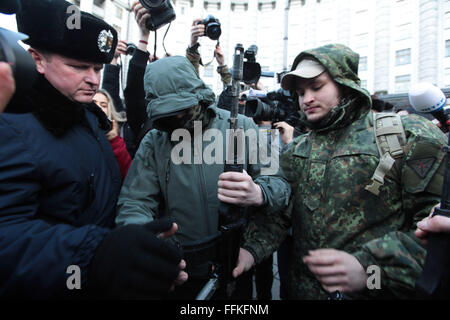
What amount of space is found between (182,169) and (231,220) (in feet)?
1.61

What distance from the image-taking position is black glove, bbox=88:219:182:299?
77cm

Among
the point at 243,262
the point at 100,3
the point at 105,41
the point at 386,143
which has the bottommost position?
the point at 243,262

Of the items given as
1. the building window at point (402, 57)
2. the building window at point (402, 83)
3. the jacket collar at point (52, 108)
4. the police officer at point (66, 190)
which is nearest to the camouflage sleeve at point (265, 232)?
the police officer at point (66, 190)

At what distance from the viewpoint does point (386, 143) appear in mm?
1341

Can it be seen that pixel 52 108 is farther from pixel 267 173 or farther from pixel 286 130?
pixel 286 130

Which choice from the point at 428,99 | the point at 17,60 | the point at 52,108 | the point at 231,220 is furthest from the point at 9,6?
the point at 428,99

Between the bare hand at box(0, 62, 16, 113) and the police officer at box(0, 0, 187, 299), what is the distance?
0.21ft

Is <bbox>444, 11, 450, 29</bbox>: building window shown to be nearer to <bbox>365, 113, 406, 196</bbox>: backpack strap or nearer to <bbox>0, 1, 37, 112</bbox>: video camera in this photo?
<bbox>365, 113, 406, 196</bbox>: backpack strap

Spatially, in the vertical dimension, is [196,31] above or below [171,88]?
above

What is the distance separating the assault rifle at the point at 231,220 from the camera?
51.5 inches

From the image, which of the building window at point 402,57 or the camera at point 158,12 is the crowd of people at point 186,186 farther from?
the building window at point 402,57

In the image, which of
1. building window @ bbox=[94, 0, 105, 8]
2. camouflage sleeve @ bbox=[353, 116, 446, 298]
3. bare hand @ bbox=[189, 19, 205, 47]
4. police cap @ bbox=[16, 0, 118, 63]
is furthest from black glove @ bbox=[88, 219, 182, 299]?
building window @ bbox=[94, 0, 105, 8]

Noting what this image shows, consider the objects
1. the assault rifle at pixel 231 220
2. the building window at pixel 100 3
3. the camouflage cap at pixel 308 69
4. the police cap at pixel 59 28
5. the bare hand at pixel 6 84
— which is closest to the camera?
the bare hand at pixel 6 84
